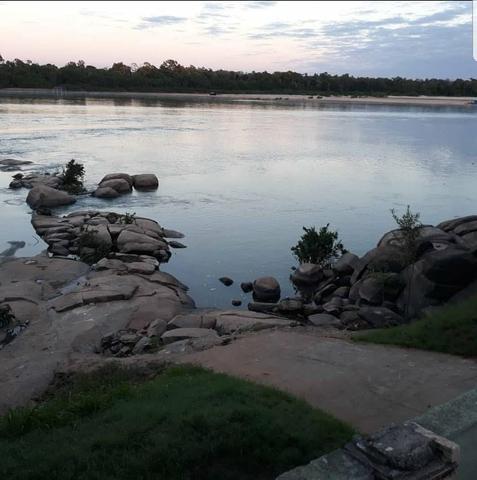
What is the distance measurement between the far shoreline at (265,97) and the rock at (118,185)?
79749 mm

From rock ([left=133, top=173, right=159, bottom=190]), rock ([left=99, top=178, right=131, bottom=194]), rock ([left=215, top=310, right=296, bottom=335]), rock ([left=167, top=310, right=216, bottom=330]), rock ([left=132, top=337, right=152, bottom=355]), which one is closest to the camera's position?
rock ([left=132, top=337, right=152, bottom=355])

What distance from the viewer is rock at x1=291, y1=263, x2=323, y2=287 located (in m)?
14.5

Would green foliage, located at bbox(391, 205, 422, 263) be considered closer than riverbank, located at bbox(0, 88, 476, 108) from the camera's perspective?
Yes

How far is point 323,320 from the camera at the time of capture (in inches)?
462

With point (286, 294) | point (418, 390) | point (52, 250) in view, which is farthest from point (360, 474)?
point (52, 250)

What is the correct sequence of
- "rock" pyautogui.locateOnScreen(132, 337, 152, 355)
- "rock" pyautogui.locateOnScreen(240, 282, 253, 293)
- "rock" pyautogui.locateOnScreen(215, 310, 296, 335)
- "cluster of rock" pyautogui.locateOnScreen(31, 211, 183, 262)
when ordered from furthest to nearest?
"cluster of rock" pyautogui.locateOnScreen(31, 211, 183, 262) < "rock" pyautogui.locateOnScreen(240, 282, 253, 293) < "rock" pyautogui.locateOnScreen(215, 310, 296, 335) < "rock" pyautogui.locateOnScreen(132, 337, 152, 355)

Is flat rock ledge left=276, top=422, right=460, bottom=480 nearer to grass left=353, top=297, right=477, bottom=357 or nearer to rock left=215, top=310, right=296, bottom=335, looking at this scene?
grass left=353, top=297, right=477, bottom=357

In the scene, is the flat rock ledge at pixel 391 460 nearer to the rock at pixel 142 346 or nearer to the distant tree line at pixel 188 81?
the rock at pixel 142 346

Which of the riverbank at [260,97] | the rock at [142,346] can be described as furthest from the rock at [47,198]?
the riverbank at [260,97]

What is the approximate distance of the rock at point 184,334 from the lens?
32.2ft

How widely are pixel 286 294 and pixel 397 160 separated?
2357 centimetres

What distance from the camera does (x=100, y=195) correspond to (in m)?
25.8

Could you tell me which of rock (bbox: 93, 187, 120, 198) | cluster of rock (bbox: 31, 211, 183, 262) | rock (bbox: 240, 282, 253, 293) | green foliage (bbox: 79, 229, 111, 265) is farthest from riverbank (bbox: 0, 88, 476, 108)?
rock (bbox: 240, 282, 253, 293)

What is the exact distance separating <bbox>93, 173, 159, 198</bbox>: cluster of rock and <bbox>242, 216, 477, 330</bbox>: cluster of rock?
13.3 metres
